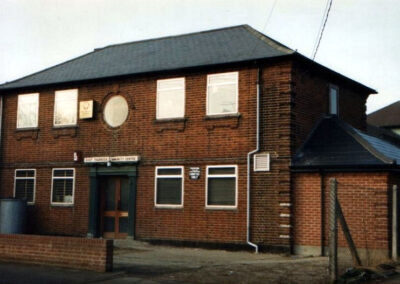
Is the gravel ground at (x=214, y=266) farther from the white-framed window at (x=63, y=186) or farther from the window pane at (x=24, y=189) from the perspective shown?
the window pane at (x=24, y=189)

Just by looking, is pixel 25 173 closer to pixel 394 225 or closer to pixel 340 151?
pixel 340 151

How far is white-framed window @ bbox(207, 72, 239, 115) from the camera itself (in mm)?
18047

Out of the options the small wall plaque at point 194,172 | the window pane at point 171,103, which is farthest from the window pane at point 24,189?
the small wall plaque at point 194,172

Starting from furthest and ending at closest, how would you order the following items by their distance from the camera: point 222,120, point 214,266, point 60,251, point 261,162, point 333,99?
1. point 333,99
2. point 222,120
3. point 261,162
4. point 214,266
5. point 60,251

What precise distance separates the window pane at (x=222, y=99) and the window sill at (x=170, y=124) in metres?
1.03

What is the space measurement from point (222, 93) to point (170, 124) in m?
2.11

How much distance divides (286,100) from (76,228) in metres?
8.98

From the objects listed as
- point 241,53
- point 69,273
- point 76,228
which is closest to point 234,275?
point 69,273

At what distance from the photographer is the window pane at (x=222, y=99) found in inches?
712

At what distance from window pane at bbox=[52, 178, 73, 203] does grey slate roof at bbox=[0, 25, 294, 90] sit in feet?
12.3

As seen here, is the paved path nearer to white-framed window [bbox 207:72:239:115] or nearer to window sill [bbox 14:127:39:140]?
white-framed window [bbox 207:72:239:115]

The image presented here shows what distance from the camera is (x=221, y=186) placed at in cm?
1794

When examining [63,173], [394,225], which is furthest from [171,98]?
[394,225]

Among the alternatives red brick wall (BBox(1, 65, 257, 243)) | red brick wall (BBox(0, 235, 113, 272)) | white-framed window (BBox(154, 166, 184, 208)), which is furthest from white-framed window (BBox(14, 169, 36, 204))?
red brick wall (BBox(0, 235, 113, 272))
